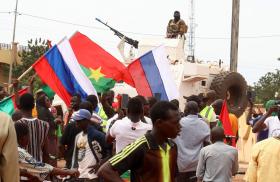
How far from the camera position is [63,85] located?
437 inches

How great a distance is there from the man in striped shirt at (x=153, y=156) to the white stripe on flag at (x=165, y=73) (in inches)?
273

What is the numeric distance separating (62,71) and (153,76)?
5.49 ft

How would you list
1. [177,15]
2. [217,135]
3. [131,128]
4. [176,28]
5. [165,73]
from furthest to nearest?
[176,28] < [177,15] < [165,73] < [217,135] < [131,128]

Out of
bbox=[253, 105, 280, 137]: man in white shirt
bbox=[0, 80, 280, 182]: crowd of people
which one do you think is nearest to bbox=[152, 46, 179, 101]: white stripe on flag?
bbox=[0, 80, 280, 182]: crowd of people

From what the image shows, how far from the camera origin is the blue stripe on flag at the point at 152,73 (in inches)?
459

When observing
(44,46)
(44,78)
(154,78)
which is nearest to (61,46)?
(44,78)

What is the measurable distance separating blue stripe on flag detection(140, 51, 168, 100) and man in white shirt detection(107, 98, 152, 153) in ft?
14.9

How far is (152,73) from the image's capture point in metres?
11.9

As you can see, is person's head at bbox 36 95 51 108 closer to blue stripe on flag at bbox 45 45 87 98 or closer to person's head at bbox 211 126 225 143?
blue stripe on flag at bbox 45 45 87 98

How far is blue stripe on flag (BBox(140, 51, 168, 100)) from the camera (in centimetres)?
1166

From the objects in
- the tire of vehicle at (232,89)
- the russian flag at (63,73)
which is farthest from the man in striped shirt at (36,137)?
the tire of vehicle at (232,89)

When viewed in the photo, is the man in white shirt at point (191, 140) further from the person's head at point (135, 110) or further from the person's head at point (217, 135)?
the person's head at point (135, 110)

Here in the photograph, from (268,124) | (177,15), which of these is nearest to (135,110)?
(268,124)

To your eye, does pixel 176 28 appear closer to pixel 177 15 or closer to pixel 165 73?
pixel 177 15
